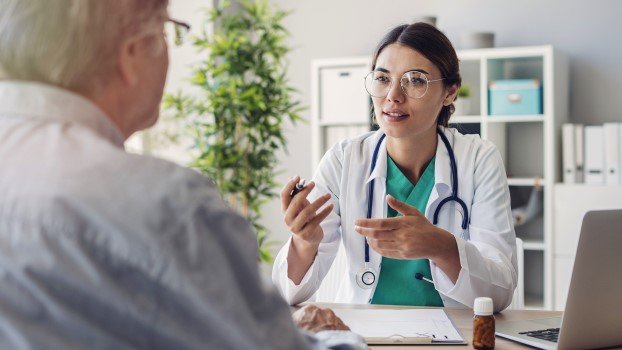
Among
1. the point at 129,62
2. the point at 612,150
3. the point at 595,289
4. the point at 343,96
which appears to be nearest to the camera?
the point at 129,62

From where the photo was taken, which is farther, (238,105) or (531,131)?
(531,131)

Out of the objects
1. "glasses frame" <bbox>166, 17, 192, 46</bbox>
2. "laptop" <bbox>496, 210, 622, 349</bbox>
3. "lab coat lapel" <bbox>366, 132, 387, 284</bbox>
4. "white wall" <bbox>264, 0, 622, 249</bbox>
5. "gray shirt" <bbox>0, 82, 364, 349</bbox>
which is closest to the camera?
"gray shirt" <bbox>0, 82, 364, 349</bbox>

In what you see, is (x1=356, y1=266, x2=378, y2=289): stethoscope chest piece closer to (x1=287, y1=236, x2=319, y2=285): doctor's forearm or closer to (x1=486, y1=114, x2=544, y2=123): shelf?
(x1=287, y1=236, x2=319, y2=285): doctor's forearm

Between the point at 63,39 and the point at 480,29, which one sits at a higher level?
the point at 480,29

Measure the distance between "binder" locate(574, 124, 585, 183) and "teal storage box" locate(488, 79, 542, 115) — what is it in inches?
9.1

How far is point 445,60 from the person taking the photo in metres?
2.23

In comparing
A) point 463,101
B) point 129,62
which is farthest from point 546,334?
point 463,101

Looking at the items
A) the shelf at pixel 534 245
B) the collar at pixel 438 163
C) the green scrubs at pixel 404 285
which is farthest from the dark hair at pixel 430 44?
the shelf at pixel 534 245

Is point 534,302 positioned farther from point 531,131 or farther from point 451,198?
point 451,198

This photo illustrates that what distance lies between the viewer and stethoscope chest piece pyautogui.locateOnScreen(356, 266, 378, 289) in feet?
6.77

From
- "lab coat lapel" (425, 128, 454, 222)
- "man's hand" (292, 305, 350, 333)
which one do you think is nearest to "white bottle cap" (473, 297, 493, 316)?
"man's hand" (292, 305, 350, 333)

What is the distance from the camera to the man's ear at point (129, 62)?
81 centimetres

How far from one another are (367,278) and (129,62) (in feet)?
4.43

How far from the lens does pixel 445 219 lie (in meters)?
2.13
